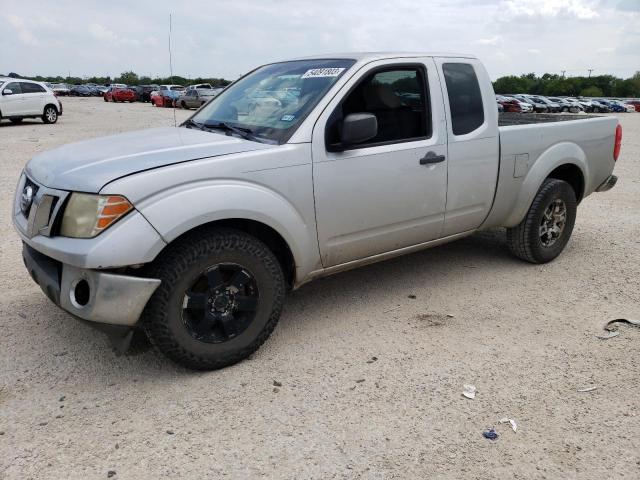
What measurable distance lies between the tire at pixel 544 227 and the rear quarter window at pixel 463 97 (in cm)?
106

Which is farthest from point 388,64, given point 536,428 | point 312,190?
point 536,428

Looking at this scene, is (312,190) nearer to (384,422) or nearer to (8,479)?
(384,422)

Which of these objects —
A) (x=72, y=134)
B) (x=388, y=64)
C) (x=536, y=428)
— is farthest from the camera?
(x=72, y=134)

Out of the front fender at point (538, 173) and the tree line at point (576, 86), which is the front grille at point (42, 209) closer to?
the front fender at point (538, 173)

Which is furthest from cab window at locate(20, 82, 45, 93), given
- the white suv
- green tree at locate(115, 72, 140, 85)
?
green tree at locate(115, 72, 140, 85)

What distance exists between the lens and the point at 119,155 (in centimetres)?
305

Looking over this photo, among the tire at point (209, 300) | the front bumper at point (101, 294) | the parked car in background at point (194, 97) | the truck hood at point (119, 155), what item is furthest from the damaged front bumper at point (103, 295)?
the parked car in background at point (194, 97)

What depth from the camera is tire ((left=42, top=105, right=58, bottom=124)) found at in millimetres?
19767

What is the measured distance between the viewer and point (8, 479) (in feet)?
7.49

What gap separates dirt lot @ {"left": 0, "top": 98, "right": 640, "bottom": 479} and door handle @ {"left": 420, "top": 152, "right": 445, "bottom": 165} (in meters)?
1.08

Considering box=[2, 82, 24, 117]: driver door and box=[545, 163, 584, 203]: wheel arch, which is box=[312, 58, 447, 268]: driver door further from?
box=[2, 82, 24, 117]: driver door

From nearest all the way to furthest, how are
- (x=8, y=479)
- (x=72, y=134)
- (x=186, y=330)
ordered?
(x=8, y=479) → (x=186, y=330) → (x=72, y=134)

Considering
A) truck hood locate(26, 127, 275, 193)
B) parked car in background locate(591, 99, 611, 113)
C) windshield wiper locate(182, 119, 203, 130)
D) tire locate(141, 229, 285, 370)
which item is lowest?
tire locate(141, 229, 285, 370)

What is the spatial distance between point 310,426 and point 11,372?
1776mm
